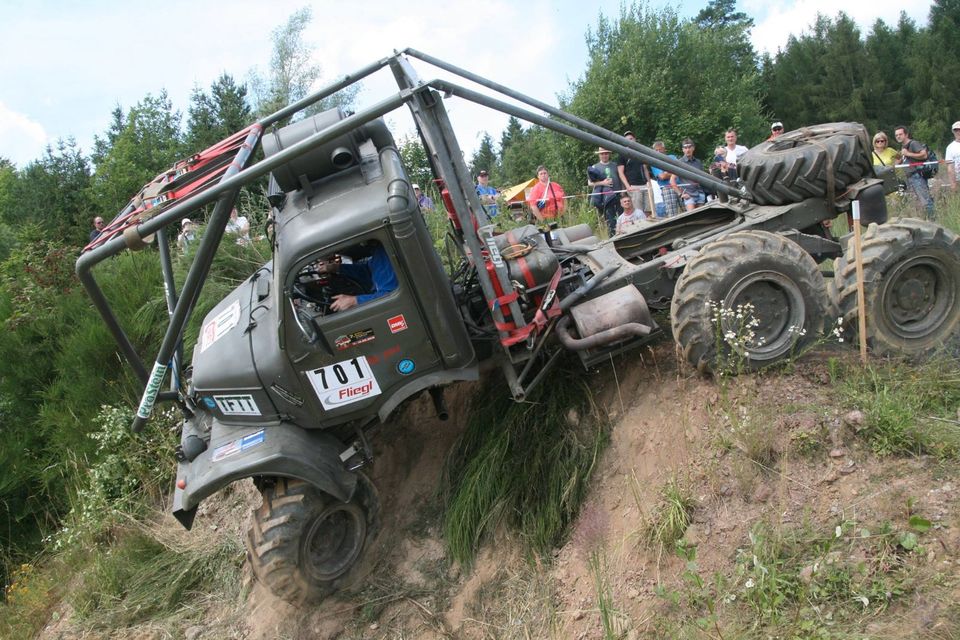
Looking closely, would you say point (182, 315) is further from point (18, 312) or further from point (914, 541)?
point (18, 312)

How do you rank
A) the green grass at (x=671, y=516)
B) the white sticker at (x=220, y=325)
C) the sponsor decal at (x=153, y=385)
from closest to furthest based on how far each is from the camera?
the green grass at (x=671, y=516) < the sponsor decal at (x=153, y=385) < the white sticker at (x=220, y=325)

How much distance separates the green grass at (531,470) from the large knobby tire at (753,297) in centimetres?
103

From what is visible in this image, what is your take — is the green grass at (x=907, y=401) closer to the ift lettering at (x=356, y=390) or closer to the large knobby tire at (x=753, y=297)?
the large knobby tire at (x=753, y=297)

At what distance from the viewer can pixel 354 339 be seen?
4.52 metres

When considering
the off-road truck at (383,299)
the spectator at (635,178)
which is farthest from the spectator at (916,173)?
the off-road truck at (383,299)

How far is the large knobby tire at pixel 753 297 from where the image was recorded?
4.51 meters

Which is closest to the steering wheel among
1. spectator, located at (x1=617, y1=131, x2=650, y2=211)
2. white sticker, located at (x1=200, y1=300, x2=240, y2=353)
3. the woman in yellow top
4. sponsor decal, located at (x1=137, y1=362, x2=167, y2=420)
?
white sticker, located at (x1=200, y1=300, x2=240, y2=353)

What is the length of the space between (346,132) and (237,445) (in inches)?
87.4

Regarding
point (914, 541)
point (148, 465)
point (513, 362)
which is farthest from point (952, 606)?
point (148, 465)

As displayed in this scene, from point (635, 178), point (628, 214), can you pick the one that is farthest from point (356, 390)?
point (635, 178)

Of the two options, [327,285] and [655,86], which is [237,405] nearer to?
[327,285]

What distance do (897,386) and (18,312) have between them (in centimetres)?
980

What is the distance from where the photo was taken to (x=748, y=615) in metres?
3.13

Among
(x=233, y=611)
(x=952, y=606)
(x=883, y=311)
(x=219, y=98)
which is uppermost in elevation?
(x=219, y=98)
